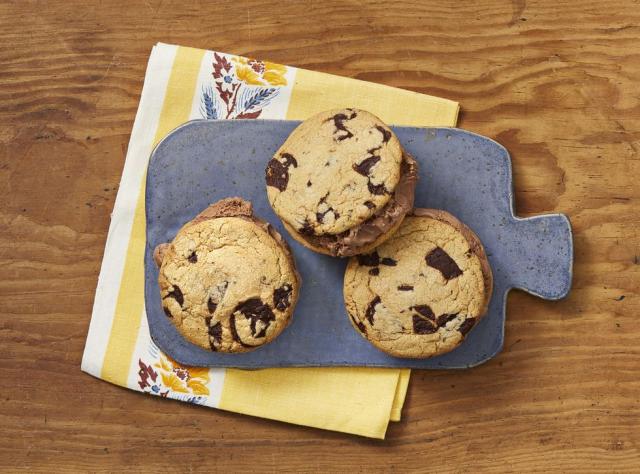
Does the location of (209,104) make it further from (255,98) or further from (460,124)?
(460,124)

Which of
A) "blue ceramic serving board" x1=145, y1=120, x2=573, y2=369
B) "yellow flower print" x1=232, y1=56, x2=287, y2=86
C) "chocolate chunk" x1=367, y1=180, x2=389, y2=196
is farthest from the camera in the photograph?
"yellow flower print" x1=232, y1=56, x2=287, y2=86

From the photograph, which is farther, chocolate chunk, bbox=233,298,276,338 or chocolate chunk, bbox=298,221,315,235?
chocolate chunk, bbox=233,298,276,338

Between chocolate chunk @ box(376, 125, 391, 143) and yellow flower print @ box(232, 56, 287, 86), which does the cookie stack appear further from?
yellow flower print @ box(232, 56, 287, 86)

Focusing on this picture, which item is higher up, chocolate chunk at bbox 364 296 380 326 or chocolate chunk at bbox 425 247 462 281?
chocolate chunk at bbox 425 247 462 281

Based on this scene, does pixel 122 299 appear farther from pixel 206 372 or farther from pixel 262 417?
pixel 262 417

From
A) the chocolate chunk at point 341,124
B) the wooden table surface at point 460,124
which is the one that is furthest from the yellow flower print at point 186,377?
the chocolate chunk at point 341,124

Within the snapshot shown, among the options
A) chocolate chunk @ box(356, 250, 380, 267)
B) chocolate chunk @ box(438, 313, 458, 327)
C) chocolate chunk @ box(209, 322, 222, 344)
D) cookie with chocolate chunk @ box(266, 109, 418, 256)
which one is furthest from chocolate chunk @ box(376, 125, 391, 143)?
chocolate chunk @ box(209, 322, 222, 344)

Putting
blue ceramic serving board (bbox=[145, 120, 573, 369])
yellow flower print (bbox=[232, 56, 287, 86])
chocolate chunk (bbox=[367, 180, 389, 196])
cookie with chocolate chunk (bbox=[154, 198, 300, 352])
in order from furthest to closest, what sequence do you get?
yellow flower print (bbox=[232, 56, 287, 86]) < blue ceramic serving board (bbox=[145, 120, 573, 369]) < cookie with chocolate chunk (bbox=[154, 198, 300, 352]) < chocolate chunk (bbox=[367, 180, 389, 196])

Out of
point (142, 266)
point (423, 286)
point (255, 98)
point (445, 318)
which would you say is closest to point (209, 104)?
point (255, 98)
